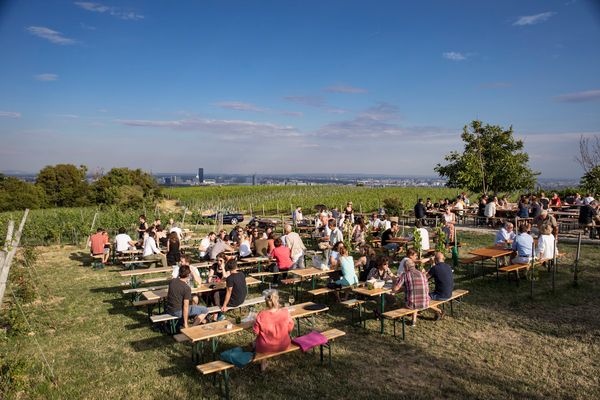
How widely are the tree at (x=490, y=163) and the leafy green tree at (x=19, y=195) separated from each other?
153 feet

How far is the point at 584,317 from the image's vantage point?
7.49 m

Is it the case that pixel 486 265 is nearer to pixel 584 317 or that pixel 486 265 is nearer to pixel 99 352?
pixel 584 317

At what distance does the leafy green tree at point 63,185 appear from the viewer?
55312 millimetres

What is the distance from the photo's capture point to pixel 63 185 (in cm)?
5625

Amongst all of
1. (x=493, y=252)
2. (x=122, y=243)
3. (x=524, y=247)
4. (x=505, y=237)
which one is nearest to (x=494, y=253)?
(x=493, y=252)

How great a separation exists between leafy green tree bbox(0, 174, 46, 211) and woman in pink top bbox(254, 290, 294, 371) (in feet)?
172

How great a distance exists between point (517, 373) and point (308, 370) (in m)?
2.73

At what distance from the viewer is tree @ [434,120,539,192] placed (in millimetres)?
26172

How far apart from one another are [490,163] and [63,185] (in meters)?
52.4

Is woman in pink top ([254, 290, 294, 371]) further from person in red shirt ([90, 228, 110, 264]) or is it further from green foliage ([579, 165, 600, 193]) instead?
green foliage ([579, 165, 600, 193])

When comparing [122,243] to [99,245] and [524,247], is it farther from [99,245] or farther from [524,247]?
[524,247]

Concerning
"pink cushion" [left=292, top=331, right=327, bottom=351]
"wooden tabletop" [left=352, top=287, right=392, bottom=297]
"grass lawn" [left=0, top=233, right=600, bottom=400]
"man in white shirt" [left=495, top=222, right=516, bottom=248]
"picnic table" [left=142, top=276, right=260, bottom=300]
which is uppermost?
"man in white shirt" [left=495, top=222, right=516, bottom=248]

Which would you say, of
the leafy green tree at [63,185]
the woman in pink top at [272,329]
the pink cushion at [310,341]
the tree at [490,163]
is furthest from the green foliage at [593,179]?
the leafy green tree at [63,185]

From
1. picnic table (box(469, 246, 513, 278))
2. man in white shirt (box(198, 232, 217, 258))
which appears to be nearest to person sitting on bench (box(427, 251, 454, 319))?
picnic table (box(469, 246, 513, 278))
